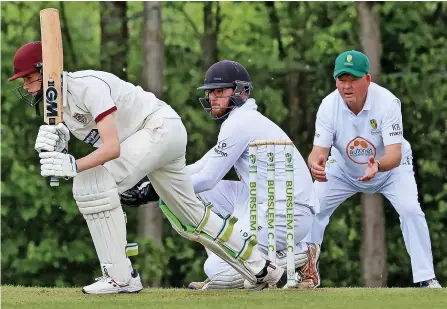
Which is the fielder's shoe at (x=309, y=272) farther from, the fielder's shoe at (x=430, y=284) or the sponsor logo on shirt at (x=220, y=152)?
the sponsor logo on shirt at (x=220, y=152)

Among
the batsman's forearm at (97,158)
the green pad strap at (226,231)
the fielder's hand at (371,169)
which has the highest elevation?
the batsman's forearm at (97,158)

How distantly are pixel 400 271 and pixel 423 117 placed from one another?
77.5 inches

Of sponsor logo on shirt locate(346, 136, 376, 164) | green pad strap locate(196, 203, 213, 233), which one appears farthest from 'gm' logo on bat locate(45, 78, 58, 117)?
sponsor logo on shirt locate(346, 136, 376, 164)

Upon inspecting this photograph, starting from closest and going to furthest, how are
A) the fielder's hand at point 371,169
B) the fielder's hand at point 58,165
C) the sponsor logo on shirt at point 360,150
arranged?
the fielder's hand at point 58,165
the fielder's hand at point 371,169
the sponsor logo on shirt at point 360,150

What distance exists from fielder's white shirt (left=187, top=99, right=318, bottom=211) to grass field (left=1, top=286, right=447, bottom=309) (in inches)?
26.4

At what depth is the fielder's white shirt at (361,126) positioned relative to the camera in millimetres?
8750

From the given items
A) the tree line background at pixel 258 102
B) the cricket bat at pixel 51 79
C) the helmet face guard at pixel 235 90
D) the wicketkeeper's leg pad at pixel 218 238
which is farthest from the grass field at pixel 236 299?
the tree line background at pixel 258 102

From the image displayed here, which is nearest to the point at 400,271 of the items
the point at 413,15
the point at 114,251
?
the point at 413,15

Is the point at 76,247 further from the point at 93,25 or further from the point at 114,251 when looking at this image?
the point at 114,251

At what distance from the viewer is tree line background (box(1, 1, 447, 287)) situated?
16.3 m

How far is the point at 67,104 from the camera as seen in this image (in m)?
7.53

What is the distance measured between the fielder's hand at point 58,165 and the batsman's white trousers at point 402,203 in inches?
91.7

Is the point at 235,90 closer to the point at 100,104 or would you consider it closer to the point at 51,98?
the point at 100,104

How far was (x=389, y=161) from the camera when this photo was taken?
8.52 m
